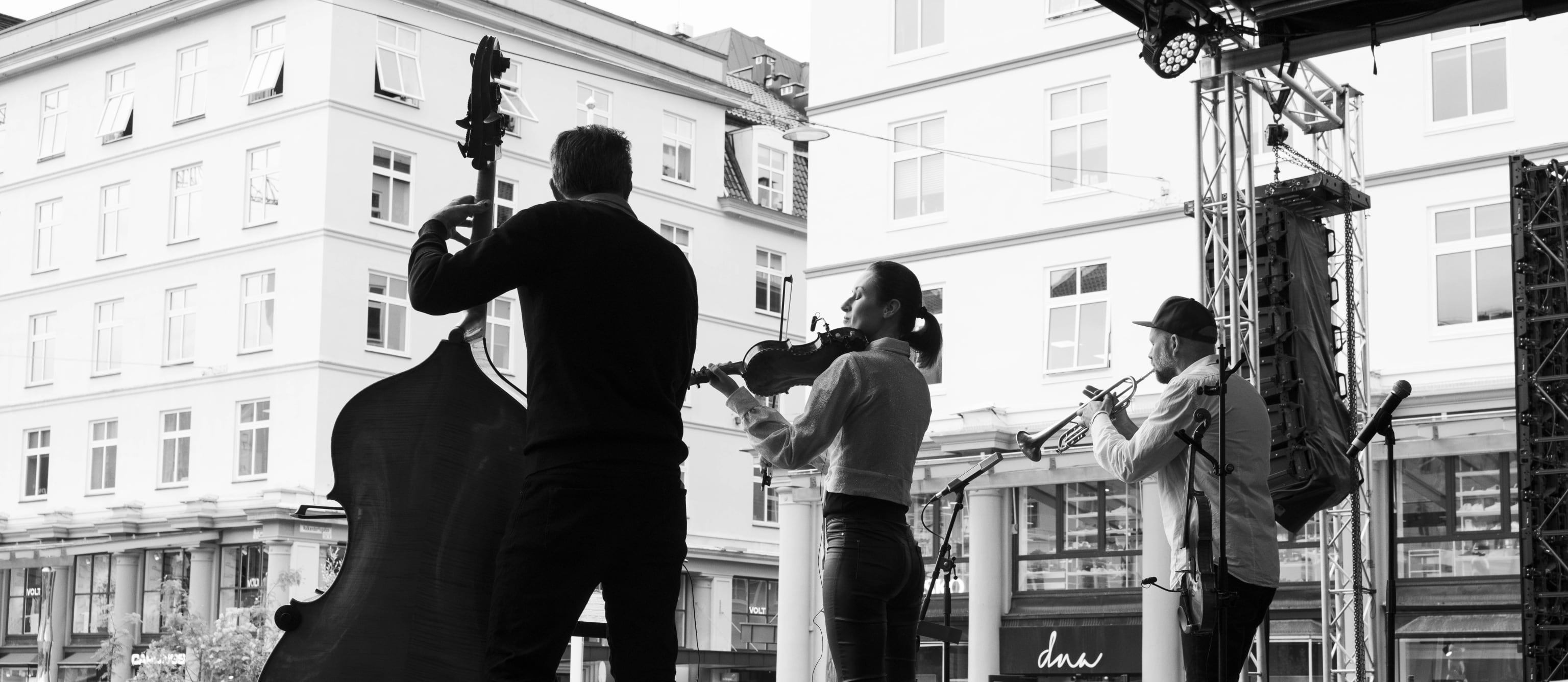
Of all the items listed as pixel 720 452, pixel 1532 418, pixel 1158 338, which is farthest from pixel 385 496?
pixel 720 452

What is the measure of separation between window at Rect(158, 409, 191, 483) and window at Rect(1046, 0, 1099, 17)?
61.2 feet

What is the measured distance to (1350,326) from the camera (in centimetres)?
1185

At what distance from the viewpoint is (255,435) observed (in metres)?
31.5

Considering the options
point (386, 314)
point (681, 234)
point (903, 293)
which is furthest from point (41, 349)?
point (903, 293)

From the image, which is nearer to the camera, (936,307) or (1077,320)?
(1077,320)

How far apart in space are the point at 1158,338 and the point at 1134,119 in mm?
17975

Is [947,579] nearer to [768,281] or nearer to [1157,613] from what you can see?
[1157,613]

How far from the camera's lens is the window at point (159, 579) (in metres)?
32.1

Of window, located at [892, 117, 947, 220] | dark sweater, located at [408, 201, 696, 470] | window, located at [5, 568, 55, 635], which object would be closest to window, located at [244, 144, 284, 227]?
window, located at [5, 568, 55, 635]

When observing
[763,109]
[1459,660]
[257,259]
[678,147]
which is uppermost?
[763,109]

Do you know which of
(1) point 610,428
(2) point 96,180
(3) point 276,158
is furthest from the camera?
(2) point 96,180

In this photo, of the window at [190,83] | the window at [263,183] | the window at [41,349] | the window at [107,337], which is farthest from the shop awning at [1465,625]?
the window at [41,349]

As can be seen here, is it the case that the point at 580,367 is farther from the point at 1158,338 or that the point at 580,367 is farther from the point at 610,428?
the point at 1158,338

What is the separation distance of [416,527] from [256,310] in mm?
29629
